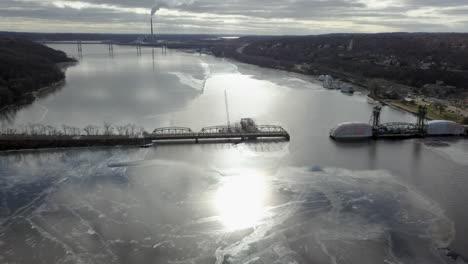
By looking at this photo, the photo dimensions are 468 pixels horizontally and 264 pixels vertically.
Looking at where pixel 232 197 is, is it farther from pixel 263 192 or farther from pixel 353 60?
pixel 353 60

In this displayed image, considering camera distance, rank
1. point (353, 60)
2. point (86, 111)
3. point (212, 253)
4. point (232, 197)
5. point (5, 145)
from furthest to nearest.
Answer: point (353, 60) < point (86, 111) < point (5, 145) < point (232, 197) < point (212, 253)

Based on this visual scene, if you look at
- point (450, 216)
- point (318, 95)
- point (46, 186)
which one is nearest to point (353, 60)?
point (318, 95)

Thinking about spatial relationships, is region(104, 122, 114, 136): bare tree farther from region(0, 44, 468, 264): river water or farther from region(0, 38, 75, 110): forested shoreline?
region(0, 38, 75, 110): forested shoreline

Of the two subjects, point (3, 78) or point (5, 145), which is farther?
point (3, 78)

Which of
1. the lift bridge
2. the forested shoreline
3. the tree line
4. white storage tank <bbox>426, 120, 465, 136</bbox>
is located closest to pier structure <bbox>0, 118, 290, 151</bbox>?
the lift bridge

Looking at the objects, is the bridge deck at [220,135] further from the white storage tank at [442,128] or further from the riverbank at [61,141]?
the white storage tank at [442,128]

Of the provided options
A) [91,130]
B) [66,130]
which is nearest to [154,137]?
[91,130]

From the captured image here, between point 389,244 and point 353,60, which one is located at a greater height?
point 353,60

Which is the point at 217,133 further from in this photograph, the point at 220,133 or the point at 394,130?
the point at 394,130
